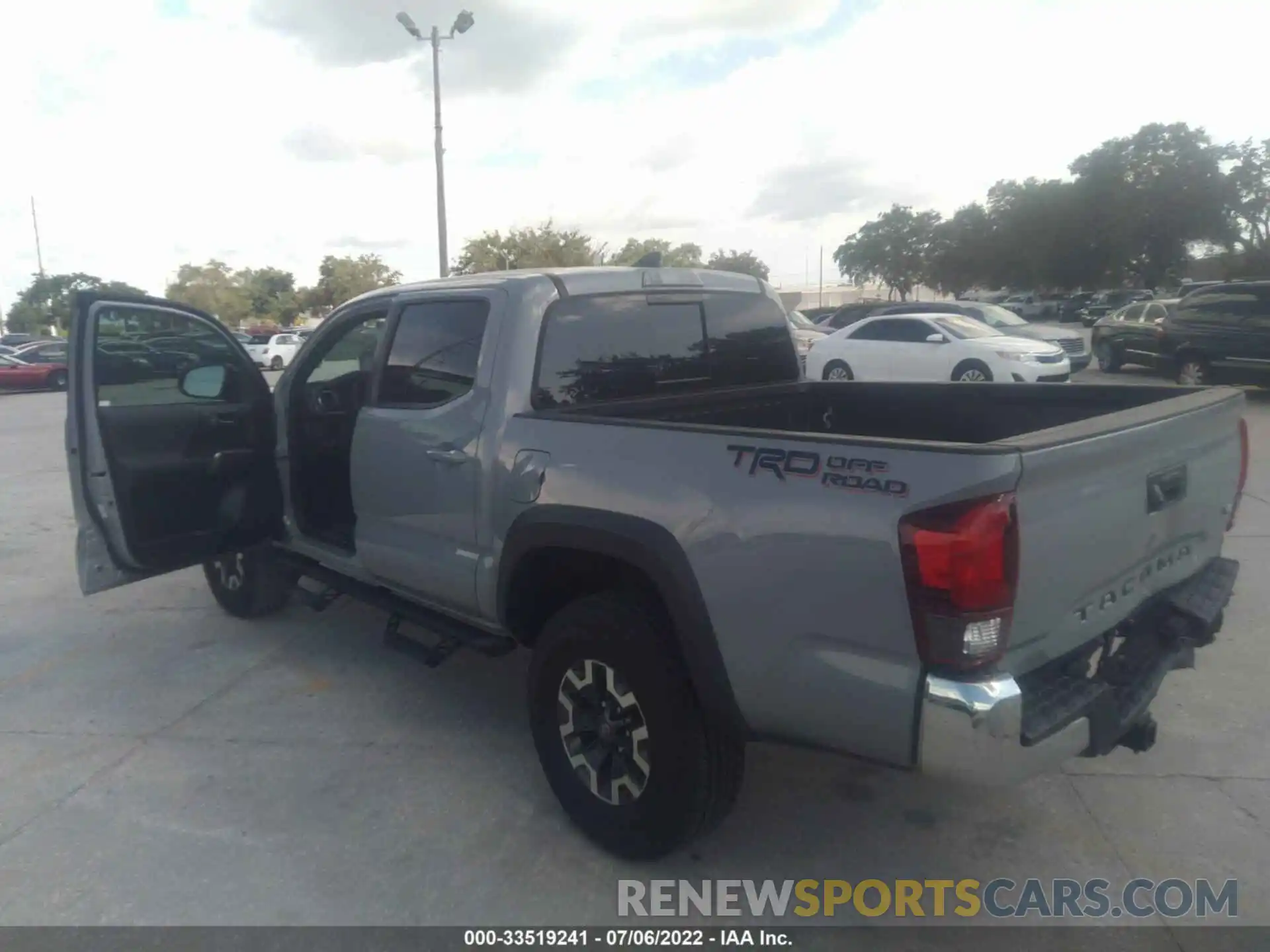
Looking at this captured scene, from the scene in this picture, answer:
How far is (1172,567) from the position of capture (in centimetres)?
316

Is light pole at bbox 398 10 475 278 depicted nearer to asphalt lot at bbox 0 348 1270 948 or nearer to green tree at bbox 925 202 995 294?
asphalt lot at bbox 0 348 1270 948

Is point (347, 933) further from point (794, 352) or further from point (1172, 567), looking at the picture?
point (794, 352)

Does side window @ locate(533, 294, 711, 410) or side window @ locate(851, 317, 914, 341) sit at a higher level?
side window @ locate(533, 294, 711, 410)

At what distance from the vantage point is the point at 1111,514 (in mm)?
2664

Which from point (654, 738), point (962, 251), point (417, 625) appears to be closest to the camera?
point (654, 738)

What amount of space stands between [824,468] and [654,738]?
3.45ft

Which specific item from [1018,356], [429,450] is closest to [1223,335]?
[1018,356]

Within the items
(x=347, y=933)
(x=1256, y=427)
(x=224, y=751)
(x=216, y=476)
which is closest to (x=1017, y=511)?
(x=347, y=933)

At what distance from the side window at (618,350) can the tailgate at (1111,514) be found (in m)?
1.78

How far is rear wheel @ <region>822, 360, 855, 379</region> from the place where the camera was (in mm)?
16547

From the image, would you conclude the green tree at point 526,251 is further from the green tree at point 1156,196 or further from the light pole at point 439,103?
the green tree at point 1156,196

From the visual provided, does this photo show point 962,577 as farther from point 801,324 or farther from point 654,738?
point 801,324

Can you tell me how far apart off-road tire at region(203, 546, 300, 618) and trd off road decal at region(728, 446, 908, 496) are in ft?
11.0

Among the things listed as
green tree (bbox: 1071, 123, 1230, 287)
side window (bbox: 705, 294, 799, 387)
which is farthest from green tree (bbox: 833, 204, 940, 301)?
side window (bbox: 705, 294, 799, 387)
